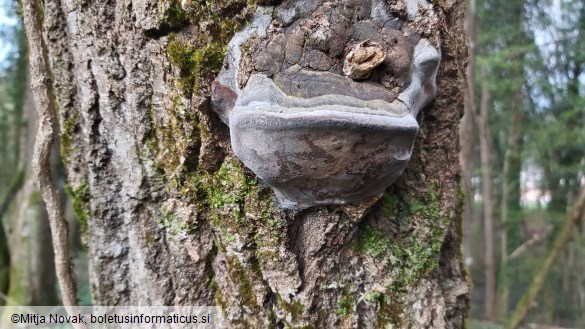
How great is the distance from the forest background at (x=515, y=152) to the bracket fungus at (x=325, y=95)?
2.72 m

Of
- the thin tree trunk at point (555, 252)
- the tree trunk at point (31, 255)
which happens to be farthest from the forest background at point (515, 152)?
the thin tree trunk at point (555, 252)

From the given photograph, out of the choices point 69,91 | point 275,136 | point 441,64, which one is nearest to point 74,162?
point 69,91

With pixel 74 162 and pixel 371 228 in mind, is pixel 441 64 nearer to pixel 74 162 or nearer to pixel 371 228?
pixel 371 228

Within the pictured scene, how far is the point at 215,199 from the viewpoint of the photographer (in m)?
0.97

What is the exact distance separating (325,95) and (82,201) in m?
0.82

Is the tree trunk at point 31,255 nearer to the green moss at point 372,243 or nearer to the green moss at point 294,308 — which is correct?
the green moss at point 294,308

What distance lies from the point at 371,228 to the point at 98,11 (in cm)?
83

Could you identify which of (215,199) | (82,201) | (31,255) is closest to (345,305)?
(215,199)

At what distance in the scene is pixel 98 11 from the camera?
3.25 ft

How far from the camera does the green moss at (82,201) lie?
46.1 inches

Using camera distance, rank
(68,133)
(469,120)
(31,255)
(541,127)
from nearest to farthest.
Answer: (68,133)
(31,255)
(469,120)
(541,127)

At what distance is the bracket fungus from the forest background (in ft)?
8.92

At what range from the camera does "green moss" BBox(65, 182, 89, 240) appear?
117cm

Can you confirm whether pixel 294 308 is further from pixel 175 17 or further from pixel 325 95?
pixel 175 17
